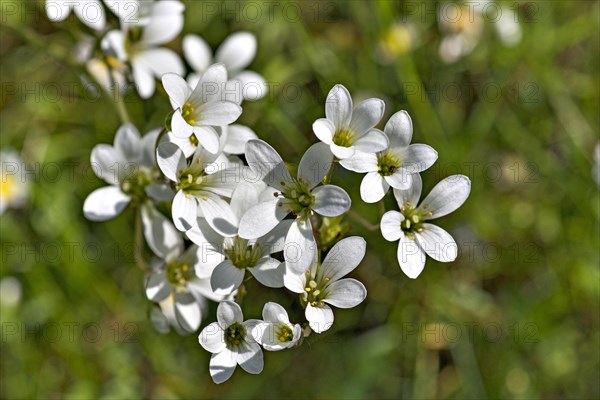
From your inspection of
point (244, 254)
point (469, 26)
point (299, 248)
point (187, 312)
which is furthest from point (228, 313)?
point (469, 26)

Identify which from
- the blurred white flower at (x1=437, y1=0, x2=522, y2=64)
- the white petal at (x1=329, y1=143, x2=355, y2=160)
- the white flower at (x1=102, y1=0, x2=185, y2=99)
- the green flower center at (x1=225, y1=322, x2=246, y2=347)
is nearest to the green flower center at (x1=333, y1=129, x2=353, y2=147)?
the white petal at (x1=329, y1=143, x2=355, y2=160)

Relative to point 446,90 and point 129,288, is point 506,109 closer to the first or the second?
point 446,90

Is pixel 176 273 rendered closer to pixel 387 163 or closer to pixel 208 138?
pixel 208 138

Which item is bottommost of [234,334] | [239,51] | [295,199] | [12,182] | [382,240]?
[12,182]

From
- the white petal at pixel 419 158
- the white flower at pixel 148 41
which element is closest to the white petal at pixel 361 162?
the white petal at pixel 419 158

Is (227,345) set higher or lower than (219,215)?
lower

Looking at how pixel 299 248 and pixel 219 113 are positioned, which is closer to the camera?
pixel 299 248

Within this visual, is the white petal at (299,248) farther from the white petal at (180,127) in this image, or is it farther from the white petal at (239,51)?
the white petal at (239,51)

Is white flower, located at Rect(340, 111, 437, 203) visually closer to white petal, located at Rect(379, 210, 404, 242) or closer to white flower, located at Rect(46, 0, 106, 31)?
white petal, located at Rect(379, 210, 404, 242)
